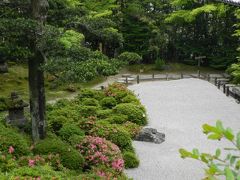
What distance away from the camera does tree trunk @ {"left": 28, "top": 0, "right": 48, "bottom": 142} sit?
32.9 feet

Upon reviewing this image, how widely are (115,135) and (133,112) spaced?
3.95 metres

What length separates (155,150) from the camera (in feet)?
42.0

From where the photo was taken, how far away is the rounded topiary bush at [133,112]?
15977mm

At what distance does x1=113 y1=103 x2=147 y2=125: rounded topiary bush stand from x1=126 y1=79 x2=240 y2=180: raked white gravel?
55cm

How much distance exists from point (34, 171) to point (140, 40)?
30.3 m

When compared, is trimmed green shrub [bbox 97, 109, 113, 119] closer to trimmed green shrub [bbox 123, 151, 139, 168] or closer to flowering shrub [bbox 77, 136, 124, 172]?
trimmed green shrub [bbox 123, 151, 139, 168]

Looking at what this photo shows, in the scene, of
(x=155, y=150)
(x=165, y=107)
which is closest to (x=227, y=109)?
(x=165, y=107)

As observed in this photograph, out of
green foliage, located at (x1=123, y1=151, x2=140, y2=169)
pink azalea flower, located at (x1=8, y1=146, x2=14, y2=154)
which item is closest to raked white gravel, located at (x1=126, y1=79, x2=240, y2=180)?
green foliage, located at (x1=123, y1=151, x2=140, y2=169)

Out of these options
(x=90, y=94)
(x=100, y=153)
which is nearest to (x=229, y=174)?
(x=100, y=153)

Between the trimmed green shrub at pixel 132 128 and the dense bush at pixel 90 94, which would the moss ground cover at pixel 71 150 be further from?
the dense bush at pixel 90 94

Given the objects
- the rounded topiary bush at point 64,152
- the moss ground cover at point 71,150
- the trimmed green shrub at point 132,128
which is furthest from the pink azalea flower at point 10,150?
the trimmed green shrub at point 132,128

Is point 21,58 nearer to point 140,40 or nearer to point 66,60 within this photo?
point 66,60

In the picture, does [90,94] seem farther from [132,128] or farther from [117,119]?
[132,128]

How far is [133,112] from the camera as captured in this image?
16.2 m
